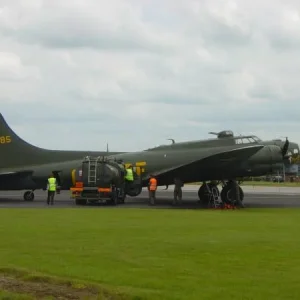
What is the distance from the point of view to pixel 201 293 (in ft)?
33.0

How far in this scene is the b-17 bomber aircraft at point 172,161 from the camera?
3494 cm

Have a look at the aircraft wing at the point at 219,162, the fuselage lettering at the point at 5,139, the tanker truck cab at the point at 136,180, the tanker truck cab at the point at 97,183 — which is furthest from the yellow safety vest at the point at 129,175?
the fuselage lettering at the point at 5,139

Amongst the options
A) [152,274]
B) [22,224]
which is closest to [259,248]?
[152,274]

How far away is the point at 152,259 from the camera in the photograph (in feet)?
43.5

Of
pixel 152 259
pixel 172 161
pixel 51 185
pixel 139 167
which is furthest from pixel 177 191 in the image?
pixel 152 259

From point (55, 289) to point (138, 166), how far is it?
2756cm

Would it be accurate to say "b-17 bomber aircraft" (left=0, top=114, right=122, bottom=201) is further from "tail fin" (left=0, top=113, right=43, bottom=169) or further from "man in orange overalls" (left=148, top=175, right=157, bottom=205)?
"man in orange overalls" (left=148, top=175, right=157, bottom=205)

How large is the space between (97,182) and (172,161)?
207 inches

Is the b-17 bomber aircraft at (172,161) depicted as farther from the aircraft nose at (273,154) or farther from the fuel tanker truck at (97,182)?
the fuel tanker truck at (97,182)

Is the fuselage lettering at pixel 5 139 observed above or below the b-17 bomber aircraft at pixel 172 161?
above

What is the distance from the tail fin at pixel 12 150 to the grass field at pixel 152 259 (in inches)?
688

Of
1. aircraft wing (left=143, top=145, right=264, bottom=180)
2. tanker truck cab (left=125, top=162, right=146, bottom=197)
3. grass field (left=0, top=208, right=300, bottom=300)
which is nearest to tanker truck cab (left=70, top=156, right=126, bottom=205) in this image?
tanker truck cab (left=125, top=162, right=146, bottom=197)

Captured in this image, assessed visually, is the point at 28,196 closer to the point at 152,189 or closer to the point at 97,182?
the point at 97,182

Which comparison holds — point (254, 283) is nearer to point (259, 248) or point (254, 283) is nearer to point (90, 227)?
point (259, 248)
